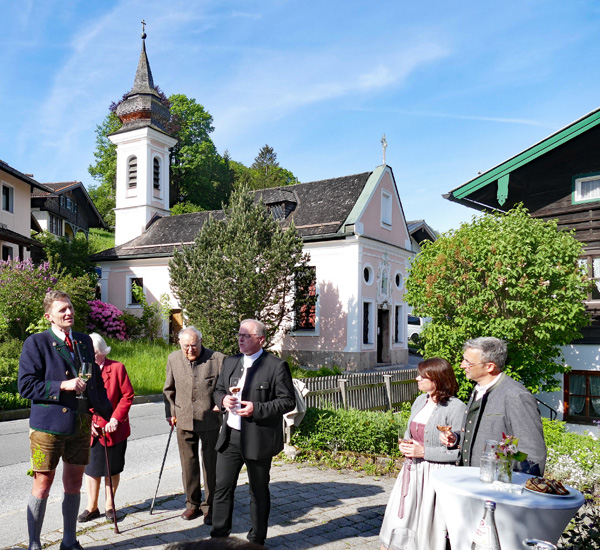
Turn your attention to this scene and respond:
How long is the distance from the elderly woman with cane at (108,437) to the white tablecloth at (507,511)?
3.54 m

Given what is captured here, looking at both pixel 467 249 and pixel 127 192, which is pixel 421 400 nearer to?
pixel 467 249

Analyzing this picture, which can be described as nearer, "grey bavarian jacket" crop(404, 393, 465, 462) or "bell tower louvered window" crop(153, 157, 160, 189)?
"grey bavarian jacket" crop(404, 393, 465, 462)

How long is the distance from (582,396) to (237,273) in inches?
466

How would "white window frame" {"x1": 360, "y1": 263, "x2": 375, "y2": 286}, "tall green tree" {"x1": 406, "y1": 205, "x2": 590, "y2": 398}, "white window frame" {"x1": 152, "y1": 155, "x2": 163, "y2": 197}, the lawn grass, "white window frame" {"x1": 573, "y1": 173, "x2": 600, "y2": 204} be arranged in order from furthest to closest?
"white window frame" {"x1": 152, "y1": 155, "x2": 163, "y2": 197} → "white window frame" {"x1": 360, "y1": 263, "x2": 375, "y2": 286} → the lawn grass → "white window frame" {"x1": 573, "y1": 173, "x2": 600, "y2": 204} → "tall green tree" {"x1": 406, "y1": 205, "x2": 590, "y2": 398}

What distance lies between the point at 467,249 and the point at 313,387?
403cm

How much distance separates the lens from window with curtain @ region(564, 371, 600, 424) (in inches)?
469

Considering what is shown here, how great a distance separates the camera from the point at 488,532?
10.6 feet

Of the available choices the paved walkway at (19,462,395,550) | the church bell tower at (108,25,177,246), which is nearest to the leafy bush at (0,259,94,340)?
the church bell tower at (108,25,177,246)

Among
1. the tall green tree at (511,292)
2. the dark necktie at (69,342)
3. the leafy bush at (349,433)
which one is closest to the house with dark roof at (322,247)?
Result: the tall green tree at (511,292)

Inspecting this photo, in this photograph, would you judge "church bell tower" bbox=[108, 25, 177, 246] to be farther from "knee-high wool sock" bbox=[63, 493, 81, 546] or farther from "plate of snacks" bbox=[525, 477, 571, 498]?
"plate of snacks" bbox=[525, 477, 571, 498]

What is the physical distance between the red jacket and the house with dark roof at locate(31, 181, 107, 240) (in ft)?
129

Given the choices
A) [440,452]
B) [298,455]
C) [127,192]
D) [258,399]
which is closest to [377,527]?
[440,452]

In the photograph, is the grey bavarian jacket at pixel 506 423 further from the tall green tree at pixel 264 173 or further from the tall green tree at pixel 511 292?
the tall green tree at pixel 264 173

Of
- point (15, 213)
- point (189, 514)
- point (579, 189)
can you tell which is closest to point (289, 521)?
point (189, 514)
